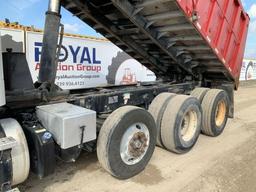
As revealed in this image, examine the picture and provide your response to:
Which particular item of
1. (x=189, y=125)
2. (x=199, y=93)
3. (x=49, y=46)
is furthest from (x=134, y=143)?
(x=199, y=93)

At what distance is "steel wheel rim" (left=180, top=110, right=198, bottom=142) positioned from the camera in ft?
15.6

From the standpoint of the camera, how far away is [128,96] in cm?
445

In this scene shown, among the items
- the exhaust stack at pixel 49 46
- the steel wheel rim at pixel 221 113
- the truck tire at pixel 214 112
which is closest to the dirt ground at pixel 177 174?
the truck tire at pixel 214 112

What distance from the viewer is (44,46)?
12.1 ft

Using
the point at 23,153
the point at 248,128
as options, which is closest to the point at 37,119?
the point at 23,153

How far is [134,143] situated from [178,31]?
209 centimetres

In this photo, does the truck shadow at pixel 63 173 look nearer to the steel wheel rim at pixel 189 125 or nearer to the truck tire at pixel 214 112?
the steel wheel rim at pixel 189 125

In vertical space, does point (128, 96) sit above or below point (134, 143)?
above

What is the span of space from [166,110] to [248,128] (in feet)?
9.13

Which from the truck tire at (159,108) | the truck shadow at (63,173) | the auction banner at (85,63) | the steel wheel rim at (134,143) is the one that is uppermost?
the auction banner at (85,63)

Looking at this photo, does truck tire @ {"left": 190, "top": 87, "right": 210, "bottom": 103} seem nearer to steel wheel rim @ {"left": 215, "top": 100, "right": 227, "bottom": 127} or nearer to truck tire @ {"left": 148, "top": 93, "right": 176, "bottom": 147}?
steel wheel rim @ {"left": 215, "top": 100, "right": 227, "bottom": 127}

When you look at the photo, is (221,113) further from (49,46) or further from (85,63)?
(85,63)

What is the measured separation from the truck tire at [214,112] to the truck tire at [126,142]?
6.07ft

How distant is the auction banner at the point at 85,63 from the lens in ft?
25.3
